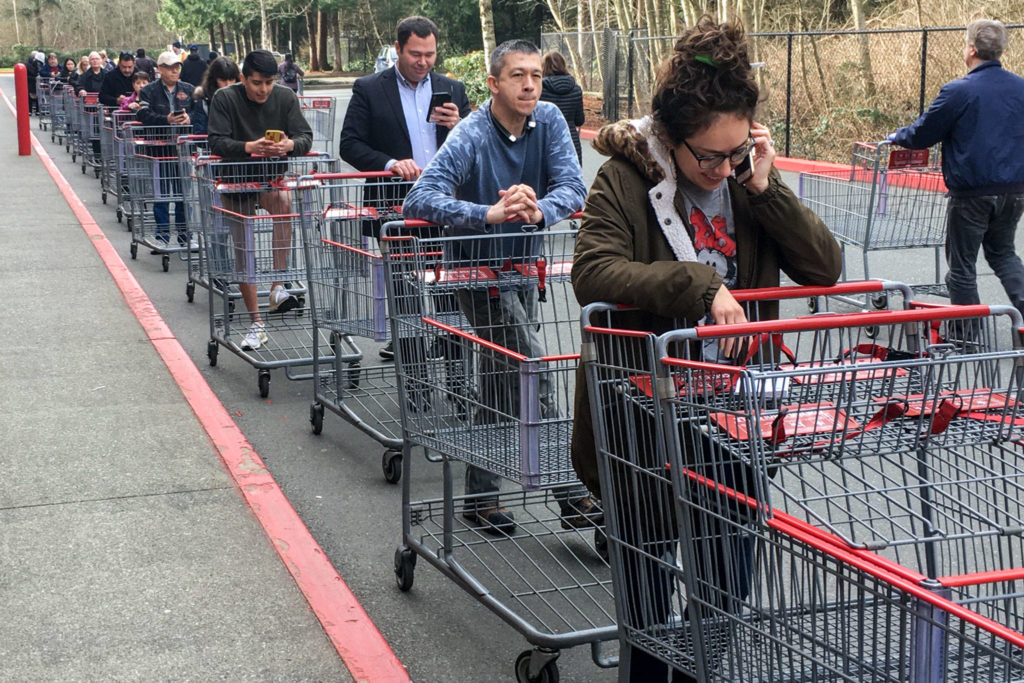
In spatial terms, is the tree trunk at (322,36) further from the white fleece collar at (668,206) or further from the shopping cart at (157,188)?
the white fleece collar at (668,206)

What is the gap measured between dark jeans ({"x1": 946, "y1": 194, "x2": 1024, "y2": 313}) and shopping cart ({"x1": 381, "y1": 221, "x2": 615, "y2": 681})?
14.7 feet

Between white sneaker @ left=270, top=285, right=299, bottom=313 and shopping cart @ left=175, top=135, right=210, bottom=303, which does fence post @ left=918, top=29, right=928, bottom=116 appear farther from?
white sneaker @ left=270, top=285, right=299, bottom=313

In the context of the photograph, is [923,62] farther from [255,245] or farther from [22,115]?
[22,115]

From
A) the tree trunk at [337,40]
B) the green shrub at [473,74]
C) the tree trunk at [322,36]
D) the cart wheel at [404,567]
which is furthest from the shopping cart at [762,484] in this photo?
the tree trunk at [322,36]

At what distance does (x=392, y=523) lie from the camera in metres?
5.74

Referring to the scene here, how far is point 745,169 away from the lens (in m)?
3.43

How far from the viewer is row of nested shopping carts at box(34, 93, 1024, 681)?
261cm

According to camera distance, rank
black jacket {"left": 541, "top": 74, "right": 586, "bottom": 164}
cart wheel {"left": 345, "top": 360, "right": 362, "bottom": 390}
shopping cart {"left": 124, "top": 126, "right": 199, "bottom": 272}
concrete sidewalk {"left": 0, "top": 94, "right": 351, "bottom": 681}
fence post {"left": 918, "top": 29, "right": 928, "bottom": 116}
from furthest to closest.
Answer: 1. fence post {"left": 918, "top": 29, "right": 928, "bottom": 116}
2. black jacket {"left": 541, "top": 74, "right": 586, "bottom": 164}
3. shopping cart {"left": 124, "top": 126, "right": 199, "bottom": 272}
4. cart wheel {"left": 345, "top": 360, "right": 362, "bottom": 390}
5. concrete sidewalk {"left": 0, "top": 94, "right": 351, "bottom": 681}

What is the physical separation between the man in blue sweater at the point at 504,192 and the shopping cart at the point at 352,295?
777mm

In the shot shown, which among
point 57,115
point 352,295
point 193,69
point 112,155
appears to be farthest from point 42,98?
point 352,295

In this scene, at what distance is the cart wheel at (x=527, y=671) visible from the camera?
402 centimetres

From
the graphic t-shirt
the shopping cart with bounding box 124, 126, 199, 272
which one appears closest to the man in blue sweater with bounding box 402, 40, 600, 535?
the graphic t-shirt

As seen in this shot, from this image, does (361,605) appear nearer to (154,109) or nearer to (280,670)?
(280,670)

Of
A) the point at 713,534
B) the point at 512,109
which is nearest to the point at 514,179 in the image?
the point at 512,109
